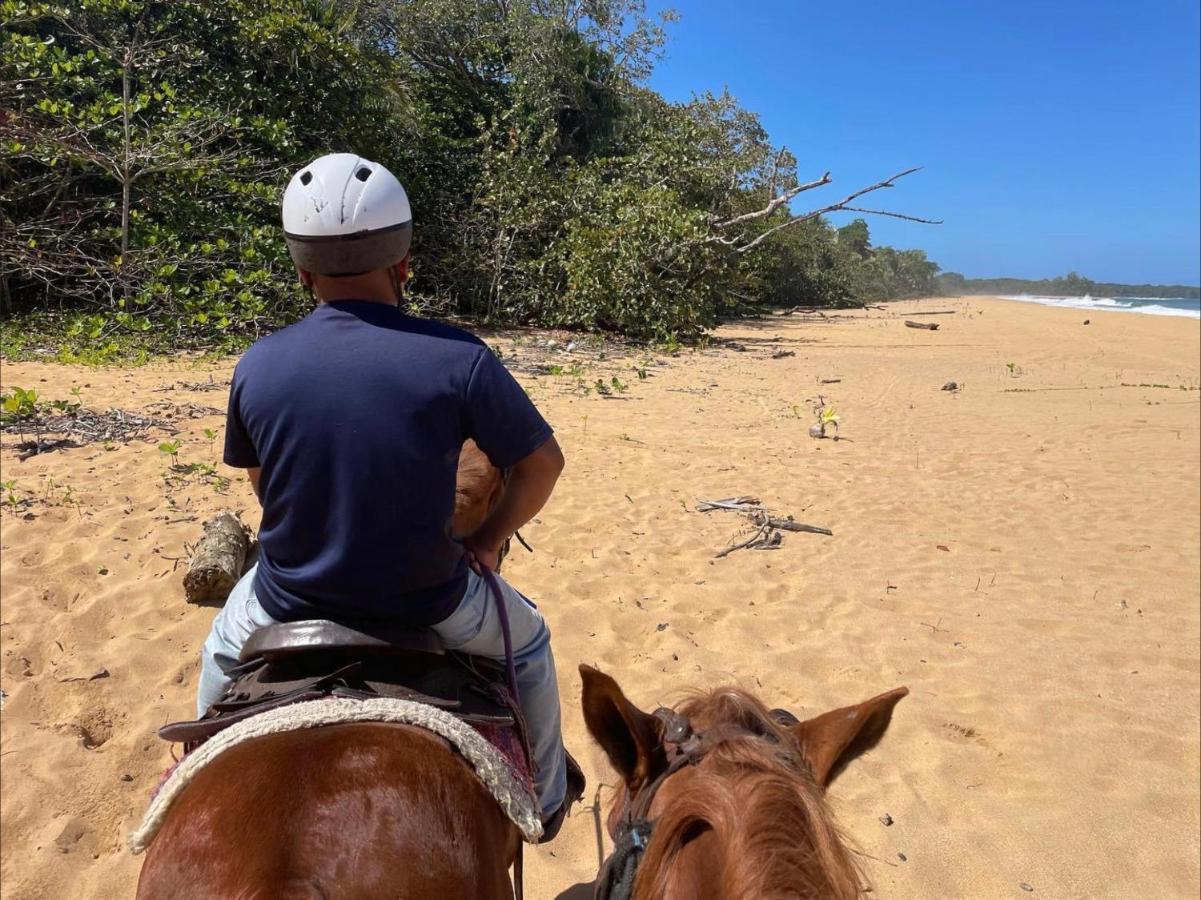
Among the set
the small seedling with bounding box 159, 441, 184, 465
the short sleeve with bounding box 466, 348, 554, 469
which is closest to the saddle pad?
the short sleeve with bounding box 466, 348, 554, 469

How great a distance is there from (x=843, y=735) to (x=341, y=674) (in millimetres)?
997

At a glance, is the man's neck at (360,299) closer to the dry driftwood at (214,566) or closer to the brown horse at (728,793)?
the brown horse at (728,793)

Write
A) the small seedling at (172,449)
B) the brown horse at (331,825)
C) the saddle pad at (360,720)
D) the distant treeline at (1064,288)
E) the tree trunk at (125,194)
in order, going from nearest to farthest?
the brown horse at (331,825), the saddle pad at (360,720), the small seedling at (172,449), the tree trunk at (125,194), the distant treeline at (1064,288)

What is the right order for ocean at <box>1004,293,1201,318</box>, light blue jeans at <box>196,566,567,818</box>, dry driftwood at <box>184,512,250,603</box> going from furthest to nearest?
ocean at <box>1004,293,1201,318</box>
dry driftwood at <box>184,512,250,603</box>
light blue jeans at <box>196,566,567,818</box>

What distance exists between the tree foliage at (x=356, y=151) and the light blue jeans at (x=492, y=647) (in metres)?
10.3

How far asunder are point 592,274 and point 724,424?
6633 millimetres

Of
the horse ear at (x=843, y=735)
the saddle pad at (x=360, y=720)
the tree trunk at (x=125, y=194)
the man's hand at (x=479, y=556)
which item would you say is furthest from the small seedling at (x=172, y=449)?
the tree trunk at (x=125, y=194)

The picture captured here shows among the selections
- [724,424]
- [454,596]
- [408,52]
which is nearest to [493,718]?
[454,596]

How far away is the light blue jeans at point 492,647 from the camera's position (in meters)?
1.73

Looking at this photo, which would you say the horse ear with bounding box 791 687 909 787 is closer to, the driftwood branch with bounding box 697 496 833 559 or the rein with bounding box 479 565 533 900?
the rein with bounding box 479 565 533 900

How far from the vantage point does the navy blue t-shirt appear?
58.0 inches

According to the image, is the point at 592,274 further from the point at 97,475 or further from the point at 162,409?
the point at 97,475

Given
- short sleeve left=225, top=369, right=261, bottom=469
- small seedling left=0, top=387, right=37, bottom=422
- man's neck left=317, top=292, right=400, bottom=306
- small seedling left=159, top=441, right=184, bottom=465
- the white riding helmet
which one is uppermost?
the white riding helmet

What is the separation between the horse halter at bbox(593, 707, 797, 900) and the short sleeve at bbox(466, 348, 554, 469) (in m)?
0.62
